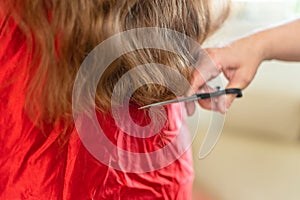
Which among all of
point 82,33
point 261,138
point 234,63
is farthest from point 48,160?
point 261,138

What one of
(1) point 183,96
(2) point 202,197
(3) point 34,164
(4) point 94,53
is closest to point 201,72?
(1) point 183,96

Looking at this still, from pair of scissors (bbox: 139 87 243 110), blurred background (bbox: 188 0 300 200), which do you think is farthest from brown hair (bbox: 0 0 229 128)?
blurred background (bbox: 188 0 300 200)

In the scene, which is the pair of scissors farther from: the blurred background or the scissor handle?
the blurred background

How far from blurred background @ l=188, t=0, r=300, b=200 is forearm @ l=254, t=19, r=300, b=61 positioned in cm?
48

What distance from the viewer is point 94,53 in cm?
56

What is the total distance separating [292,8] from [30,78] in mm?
877

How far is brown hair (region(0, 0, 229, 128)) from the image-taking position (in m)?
0.53

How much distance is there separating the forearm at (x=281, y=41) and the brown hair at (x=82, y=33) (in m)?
0.11

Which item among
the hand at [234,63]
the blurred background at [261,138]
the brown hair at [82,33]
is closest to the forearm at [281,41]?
the hand at [234,63]

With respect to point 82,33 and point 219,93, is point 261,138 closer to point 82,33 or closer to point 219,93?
point 219,93

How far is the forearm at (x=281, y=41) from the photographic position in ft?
2.26

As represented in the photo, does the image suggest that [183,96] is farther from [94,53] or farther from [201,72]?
[94,53]

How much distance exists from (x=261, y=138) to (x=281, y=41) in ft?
1.94

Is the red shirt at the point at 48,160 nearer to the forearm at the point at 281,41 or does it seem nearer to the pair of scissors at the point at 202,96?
the pair of scissors at the point at 202,96
